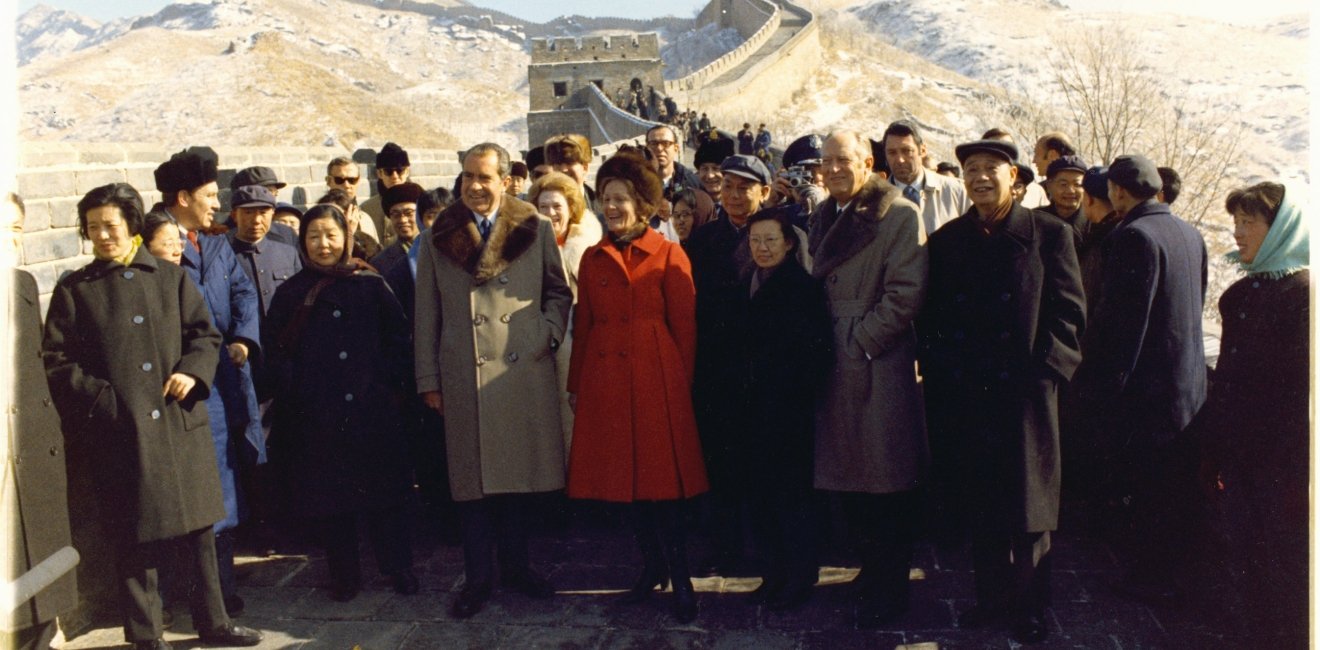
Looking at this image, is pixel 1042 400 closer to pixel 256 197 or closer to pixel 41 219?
pixel 256 197

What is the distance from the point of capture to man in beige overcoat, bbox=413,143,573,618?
4.39m

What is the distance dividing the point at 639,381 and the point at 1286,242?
96.4 inches

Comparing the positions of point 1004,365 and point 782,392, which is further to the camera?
point 782,392

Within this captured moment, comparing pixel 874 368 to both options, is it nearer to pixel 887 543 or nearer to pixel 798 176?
pixel 887 543

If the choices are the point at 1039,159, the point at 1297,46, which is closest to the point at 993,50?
the point at 1297,46

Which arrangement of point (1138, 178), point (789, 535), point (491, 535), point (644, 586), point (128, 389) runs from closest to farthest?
point (128, 389)
point (1138, 178)
point (789, 535)
point (644, 586)
point (491, 535)

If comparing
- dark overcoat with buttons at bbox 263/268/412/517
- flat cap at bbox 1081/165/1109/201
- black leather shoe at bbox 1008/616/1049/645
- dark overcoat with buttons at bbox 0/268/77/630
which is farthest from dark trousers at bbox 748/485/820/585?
dark overcoat with buttons at bbox 0/268/77/630

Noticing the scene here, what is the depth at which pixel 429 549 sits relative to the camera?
5344 millimetres

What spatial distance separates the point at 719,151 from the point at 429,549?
3140 mm

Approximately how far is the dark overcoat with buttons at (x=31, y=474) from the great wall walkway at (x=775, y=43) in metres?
43.6

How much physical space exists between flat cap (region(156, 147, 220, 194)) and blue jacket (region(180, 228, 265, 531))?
25 cm

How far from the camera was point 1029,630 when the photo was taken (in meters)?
3.83

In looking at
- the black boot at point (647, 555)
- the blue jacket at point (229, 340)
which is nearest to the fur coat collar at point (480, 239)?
the blue jacket at point (229, 340)

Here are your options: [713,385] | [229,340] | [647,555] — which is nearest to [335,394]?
[229,340]
